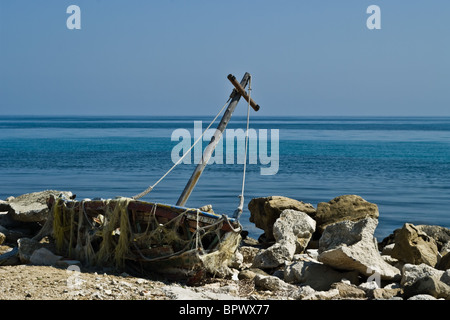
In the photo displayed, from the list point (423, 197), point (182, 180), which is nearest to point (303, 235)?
point (423, 197)

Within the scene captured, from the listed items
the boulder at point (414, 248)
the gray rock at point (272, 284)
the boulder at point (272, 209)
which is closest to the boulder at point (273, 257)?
the gray rock at point (272, 284)

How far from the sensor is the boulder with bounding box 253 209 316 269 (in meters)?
10.2

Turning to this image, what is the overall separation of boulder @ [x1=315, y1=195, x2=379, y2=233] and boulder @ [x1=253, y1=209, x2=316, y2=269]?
92 cm

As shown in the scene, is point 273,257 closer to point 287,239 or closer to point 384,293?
point 287,239

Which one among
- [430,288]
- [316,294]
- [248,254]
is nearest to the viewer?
[430,288]

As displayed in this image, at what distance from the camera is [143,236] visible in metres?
9.44

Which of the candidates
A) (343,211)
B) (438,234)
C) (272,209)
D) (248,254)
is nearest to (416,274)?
(248,254)

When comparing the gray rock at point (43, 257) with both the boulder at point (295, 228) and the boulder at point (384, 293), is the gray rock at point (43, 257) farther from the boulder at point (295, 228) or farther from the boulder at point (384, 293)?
the boulder at point (384, 293)

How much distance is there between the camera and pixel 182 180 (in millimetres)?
26172

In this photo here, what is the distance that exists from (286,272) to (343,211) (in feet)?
12.1

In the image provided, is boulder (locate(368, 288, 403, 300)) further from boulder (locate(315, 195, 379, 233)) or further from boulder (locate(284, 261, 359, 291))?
boulder (locate(315, 195, 379, 233))

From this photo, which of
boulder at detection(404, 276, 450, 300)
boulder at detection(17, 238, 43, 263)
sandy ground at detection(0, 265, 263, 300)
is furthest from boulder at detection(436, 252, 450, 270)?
boulder at detection(17, 238, 43, 263)

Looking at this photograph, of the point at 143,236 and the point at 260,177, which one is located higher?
the point at 143,236
